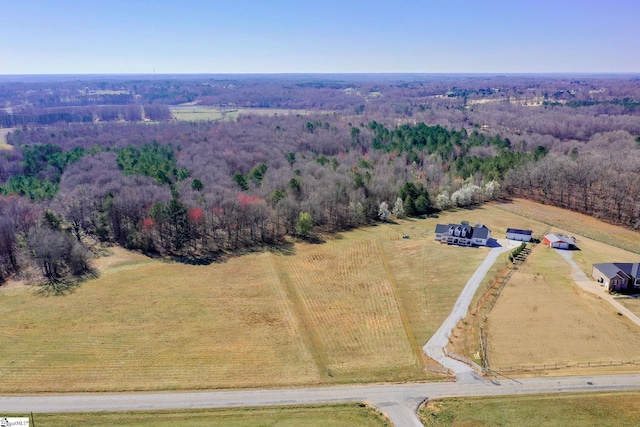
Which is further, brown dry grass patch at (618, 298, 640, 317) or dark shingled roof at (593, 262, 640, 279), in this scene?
dark shingled roof at (593, 262, 640, 279)

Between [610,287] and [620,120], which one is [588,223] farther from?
[620,120]

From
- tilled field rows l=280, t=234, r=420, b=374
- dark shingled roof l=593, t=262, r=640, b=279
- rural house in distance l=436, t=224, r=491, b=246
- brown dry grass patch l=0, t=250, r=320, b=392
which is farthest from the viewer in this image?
rural house in distance l=436, t=224, r=491, b=246

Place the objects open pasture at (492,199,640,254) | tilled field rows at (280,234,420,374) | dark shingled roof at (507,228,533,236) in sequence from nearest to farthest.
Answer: tilled field rows at (280,234,420,374), dark shingled roof at (507,228,533,236), open pasture at (492,199,640,254)

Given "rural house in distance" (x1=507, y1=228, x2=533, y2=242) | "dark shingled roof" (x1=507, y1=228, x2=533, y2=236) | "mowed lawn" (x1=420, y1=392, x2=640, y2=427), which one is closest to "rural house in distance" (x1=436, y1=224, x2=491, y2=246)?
"rural house in distance" (x1=507, y1=228, x2=533, y2=242)

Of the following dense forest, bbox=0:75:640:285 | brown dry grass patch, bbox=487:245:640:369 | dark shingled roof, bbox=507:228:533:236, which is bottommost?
→ brown dry grass patch, bbox=487:245:640:369

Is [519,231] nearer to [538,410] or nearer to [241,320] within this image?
[538,410]

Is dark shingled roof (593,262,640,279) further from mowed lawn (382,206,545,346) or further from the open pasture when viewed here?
the open pasture
